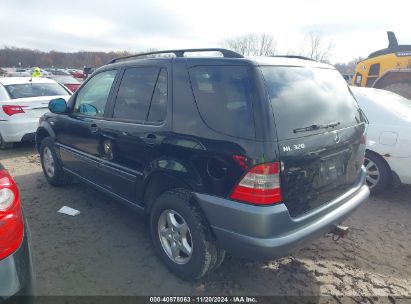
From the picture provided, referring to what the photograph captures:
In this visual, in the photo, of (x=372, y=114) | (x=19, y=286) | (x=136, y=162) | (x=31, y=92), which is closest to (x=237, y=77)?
(x=136, y=162)

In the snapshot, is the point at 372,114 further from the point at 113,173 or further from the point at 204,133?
the point at 113,173

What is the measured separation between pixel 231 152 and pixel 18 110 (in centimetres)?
591

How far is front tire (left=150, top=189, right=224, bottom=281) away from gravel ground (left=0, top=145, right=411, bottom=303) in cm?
17

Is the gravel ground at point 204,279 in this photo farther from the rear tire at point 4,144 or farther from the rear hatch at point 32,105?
the rear tire at point 4,144

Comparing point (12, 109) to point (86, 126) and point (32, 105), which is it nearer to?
point (32, 105)

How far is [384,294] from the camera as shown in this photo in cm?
264

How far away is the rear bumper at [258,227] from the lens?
2.14 meters

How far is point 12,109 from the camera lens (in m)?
6.32

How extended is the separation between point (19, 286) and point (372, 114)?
4.49 metres

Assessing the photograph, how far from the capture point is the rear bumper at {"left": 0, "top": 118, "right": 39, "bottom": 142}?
21.0 ft

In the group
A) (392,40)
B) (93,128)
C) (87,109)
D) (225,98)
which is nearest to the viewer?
(225,98)

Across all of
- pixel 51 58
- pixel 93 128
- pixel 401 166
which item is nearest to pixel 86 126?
pixel 93 128

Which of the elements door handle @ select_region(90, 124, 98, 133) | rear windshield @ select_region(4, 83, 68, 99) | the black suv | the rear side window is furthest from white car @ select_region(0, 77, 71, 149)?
the rear side window

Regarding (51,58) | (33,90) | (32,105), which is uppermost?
(51,58)
